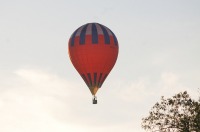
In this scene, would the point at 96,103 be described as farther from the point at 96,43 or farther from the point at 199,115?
the point at 199,115

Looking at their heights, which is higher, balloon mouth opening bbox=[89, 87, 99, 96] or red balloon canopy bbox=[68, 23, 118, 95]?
red balloon canopy bbox=[68, 23, 118, 95]

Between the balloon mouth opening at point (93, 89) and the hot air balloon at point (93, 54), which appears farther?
the hot air balloon at point (93, 54)

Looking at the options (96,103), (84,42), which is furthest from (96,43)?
(96,103)

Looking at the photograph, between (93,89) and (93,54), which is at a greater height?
(93,54)

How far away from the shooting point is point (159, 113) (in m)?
81.1

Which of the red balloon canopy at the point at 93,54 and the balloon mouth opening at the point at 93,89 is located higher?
the red balloon canopy at the point at 93,54

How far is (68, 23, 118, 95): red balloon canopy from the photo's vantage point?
9769cm

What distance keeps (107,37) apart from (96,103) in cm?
1002

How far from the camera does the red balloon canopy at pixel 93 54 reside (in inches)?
3846

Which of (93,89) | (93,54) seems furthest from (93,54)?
(93,89)

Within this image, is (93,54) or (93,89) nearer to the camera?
(93,89)

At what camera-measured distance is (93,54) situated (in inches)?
3853

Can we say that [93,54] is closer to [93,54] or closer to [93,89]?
[93,54]

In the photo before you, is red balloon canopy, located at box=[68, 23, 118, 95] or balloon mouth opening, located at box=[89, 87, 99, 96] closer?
balloon mouth opening, located at box=[89, 87, 99, 96]
